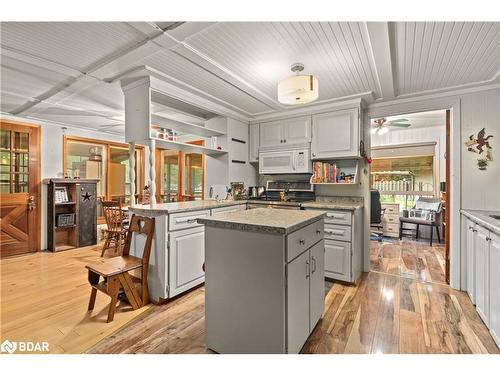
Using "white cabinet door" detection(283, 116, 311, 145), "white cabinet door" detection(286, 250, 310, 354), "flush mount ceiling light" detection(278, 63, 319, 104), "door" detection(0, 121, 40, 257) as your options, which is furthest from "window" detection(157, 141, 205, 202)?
"white cabinet door" detection(286, 250, 310, 354)

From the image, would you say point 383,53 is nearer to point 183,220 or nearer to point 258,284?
point 258,284

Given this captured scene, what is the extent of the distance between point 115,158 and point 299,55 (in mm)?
4909

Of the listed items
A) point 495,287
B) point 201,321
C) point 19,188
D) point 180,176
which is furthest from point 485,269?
point 19,188

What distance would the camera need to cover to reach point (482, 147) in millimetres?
2734

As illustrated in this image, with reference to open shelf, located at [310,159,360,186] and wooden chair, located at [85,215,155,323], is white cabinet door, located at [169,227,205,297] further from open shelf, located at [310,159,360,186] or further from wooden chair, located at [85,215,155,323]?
open shelf, located at [310,159,360,186]

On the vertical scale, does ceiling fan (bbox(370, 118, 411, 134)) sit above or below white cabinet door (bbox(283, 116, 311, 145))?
above

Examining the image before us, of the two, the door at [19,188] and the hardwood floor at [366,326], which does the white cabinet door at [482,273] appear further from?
the door at [19,188]

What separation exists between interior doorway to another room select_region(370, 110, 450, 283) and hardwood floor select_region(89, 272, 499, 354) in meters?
1.29

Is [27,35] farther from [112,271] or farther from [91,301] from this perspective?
[91,301]

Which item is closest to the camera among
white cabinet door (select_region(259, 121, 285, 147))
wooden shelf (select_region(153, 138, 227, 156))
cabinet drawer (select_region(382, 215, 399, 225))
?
wooden shelf (select_region(153, 138, 227, 156))

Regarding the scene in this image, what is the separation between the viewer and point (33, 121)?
4.21m

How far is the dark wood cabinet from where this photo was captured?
4.25 m

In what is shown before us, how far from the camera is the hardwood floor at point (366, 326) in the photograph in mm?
1771
